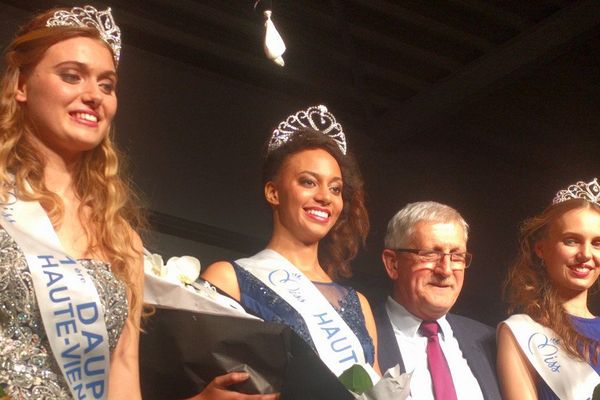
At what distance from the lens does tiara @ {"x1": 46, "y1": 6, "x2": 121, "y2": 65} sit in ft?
9.33

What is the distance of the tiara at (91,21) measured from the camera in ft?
9.33

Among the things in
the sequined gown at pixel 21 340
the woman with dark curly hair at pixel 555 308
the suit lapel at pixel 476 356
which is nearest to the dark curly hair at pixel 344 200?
the suit lapel at pixel 476 356

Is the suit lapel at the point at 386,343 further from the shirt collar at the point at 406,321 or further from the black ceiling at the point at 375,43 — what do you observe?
the black ceiling at the point at 375,43

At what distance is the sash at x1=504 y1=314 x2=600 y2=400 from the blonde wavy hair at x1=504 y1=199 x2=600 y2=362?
30 millimetres

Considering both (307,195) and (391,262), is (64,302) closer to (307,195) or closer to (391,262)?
(307,195)

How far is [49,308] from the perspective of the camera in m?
2.59

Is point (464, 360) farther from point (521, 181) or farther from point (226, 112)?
point (521, 181)

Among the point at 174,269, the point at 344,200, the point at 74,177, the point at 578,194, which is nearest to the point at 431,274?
the point at 344,200

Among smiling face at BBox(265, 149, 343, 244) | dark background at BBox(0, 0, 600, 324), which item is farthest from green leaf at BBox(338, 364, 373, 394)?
dark background at BBox(0, 0, 600, 324)

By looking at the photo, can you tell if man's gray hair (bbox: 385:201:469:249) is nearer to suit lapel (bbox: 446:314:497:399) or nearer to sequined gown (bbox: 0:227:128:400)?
suit lapel (bbox: 446:314:497:399)

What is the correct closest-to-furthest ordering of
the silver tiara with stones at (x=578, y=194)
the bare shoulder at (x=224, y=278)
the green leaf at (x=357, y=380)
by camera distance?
the green leaf at (x=357, y=380) → the bare shoulder at (x=224, y=278) → the silver tiara with stones at (x=578, y=194)

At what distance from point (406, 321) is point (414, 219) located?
27cm

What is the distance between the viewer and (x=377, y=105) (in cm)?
556

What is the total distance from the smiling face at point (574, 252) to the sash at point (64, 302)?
4.94ft
